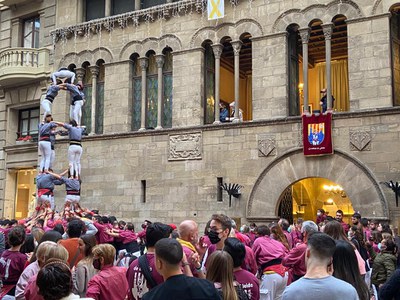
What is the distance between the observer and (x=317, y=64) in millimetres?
25703

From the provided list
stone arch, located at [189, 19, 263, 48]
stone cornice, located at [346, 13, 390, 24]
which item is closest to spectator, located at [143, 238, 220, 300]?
stone cornice, located at [346, 13, 390, 24]

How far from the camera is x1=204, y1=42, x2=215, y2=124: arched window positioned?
21078mm

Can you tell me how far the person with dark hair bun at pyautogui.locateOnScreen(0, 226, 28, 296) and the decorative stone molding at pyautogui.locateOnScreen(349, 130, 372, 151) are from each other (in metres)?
13.0

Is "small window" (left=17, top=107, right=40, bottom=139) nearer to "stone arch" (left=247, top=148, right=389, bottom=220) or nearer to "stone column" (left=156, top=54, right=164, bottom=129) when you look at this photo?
"stone column" (left=156, top=54, right=164, bottom=129)

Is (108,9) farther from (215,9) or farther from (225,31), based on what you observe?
(225,31)

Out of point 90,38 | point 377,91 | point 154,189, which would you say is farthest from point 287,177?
point 90,38

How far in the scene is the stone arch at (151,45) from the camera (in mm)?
21531

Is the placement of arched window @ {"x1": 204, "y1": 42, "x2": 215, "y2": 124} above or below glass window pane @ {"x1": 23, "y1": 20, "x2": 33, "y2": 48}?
below

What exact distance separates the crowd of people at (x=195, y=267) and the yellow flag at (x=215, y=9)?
1313cm

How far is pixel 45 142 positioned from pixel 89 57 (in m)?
8.98

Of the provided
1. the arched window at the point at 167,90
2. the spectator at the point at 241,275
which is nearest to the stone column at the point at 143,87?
the arched window at the point at 167,90

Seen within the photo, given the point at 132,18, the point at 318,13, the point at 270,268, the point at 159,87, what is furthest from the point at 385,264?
the point at 132,18

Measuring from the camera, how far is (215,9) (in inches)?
794

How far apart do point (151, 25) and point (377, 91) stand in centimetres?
1024
